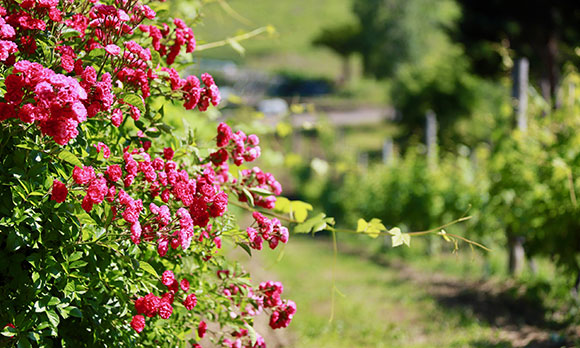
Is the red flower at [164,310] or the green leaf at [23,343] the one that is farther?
the red flower at [164,310]

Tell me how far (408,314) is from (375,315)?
1.14 ft

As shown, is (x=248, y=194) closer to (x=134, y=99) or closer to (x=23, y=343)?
(x=134, y=99)

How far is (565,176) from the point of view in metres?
5.18

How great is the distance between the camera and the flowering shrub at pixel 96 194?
1.82 metres

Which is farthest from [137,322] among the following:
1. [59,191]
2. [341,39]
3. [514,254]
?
[341,39]

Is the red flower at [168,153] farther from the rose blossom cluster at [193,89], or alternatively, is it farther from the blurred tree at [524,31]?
the blurred tree at [524,31]

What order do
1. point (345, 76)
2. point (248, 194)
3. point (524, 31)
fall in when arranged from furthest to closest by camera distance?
point (345, 76)
point (524, 31)
point (248, 194)

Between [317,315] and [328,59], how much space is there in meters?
86.8

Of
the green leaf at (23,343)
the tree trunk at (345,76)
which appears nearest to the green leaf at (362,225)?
the green leaf at (23,343)

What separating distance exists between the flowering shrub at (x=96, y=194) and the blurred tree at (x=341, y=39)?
50.8 meters

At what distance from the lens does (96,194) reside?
5.96 ft

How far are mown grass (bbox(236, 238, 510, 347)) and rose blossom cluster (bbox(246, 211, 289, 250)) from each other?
1148 mm

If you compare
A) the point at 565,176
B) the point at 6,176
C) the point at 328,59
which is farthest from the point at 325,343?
the point at 328,59

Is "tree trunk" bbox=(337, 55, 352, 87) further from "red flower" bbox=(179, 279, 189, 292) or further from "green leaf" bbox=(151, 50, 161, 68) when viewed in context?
"red flower" bbox=(179, 279, 189, 292)
